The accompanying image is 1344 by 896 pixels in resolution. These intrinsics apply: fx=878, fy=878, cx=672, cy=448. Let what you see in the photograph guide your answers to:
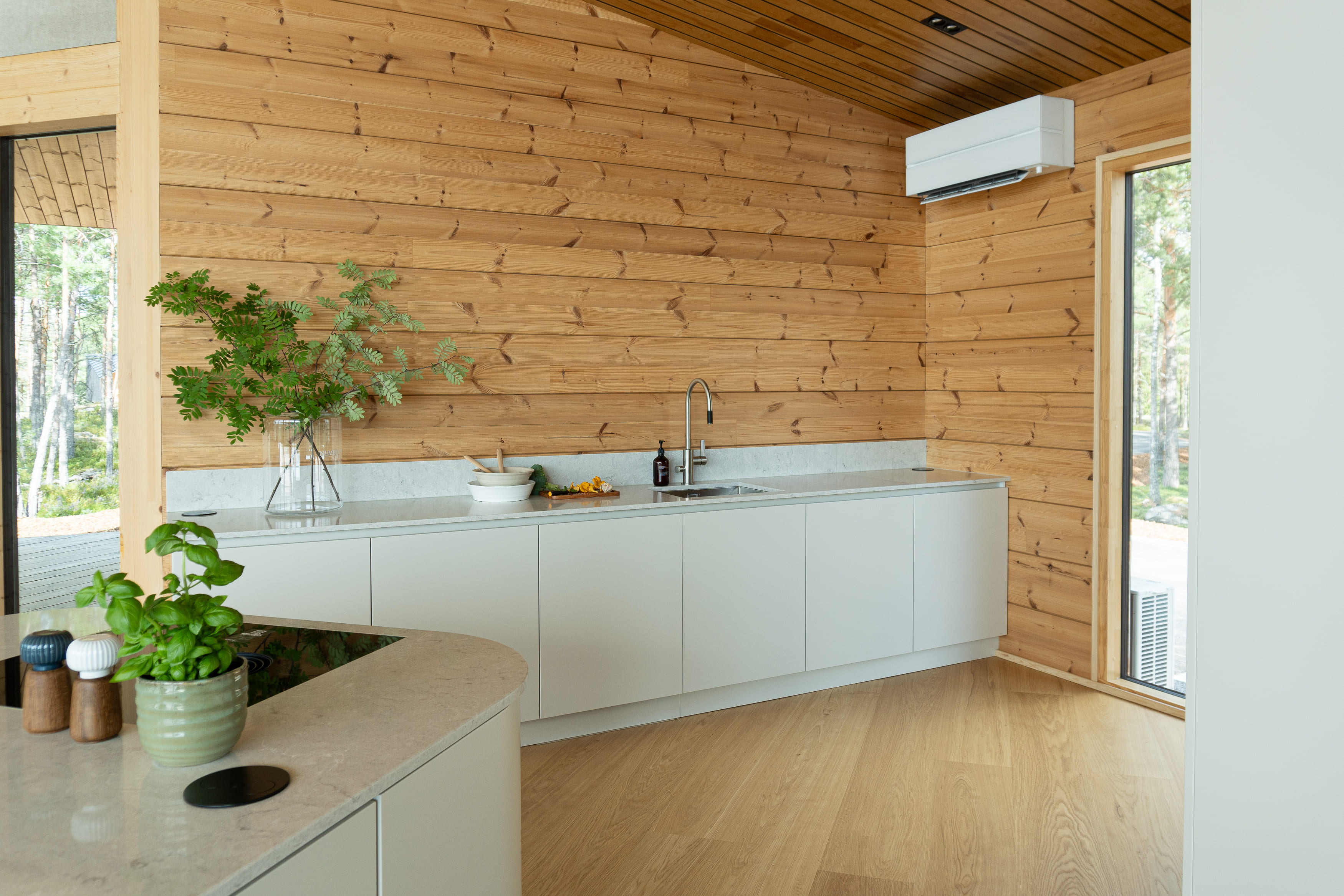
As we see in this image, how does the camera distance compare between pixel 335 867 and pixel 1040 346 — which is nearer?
pixel 335 867

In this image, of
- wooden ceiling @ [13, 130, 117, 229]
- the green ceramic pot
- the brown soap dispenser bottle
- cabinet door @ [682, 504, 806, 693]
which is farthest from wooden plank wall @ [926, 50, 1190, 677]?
wooden ceiling @ [13, 130, 117, 229]

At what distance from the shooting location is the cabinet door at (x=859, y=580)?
384 centimetres

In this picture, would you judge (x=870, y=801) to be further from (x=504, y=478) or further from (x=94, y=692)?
(x=94, y=692)

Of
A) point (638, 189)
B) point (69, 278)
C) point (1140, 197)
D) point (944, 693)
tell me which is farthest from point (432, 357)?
point (1140, 197)

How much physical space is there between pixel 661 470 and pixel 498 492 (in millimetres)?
823

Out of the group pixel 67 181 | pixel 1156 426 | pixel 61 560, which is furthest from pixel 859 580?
pixel 67 181

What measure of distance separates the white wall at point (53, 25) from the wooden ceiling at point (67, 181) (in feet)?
1.09

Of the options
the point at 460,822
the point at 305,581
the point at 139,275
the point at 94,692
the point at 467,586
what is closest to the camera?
the point at 94,692

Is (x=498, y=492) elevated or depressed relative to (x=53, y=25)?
depressed

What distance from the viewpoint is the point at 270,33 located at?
10.8 ft

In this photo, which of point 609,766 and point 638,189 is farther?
point 638,189

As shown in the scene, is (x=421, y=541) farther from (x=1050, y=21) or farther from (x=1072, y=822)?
(x=1050, y=21)

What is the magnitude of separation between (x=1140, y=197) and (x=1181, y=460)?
3.79 ft

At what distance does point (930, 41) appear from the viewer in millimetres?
3701
